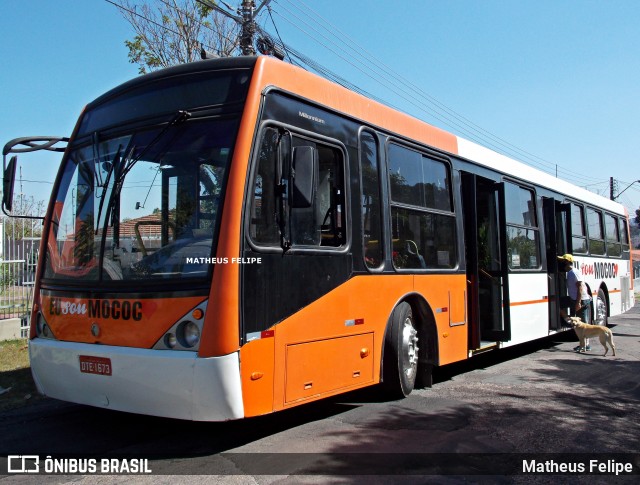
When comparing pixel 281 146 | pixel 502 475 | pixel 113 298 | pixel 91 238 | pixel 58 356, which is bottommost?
pixel 502 475

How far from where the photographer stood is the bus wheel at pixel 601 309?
41.3 ft

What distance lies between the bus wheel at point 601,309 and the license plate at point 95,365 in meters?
10.9

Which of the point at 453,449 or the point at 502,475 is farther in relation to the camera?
the point at 453,449

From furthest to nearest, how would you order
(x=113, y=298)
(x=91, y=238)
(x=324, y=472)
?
(x=91, y=238) → (x=113, y=298) → (x=324, y=472)

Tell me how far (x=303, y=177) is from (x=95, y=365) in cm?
226

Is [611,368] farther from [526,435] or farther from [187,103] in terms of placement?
[187,103]

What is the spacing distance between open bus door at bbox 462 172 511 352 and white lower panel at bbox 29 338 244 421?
4822 millimetres

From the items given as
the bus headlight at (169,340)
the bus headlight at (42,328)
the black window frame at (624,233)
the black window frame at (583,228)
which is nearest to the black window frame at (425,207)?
the bus headlight at (169,340)

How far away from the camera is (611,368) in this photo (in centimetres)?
892

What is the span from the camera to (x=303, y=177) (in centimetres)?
461

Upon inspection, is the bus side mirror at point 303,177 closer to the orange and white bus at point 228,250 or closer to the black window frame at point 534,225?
the orange and white bus at point 228,250

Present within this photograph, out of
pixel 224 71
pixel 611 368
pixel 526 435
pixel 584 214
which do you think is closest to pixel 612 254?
pixel 584 214

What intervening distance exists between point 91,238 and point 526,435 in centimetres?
439

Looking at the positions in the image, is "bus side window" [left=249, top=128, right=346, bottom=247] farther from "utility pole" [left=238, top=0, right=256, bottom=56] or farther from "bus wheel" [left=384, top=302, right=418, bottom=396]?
"utility pole" [left=238, top=0, right=256, bottom=56]
